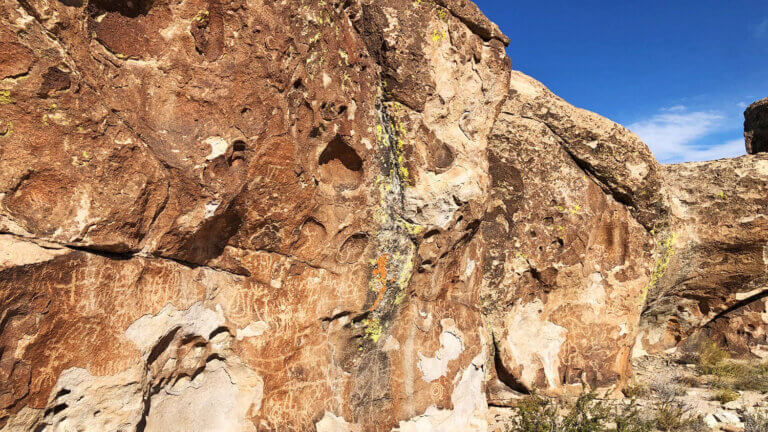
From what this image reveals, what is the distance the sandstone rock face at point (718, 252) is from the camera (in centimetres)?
579

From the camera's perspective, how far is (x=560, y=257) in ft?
17.1

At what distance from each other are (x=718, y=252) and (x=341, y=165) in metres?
5.31

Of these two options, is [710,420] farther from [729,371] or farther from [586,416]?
[729,371]

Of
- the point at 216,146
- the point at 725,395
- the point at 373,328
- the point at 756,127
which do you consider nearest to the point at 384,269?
the point at 373,328

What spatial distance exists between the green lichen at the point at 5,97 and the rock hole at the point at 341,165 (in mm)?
1816

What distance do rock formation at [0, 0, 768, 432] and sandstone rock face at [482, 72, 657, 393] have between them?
0.03 metres

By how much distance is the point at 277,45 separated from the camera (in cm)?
304

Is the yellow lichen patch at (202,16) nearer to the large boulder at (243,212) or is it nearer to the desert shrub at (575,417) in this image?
the large boulder at (243,212)

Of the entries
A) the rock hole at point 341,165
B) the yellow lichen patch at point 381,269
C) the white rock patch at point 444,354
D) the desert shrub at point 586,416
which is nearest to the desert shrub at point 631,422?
the desert shrub at point 586,416

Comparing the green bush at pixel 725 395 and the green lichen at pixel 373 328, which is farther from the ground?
the green lichen at pixel 373 328

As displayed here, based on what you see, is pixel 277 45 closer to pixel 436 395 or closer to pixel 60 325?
pixel 60 325

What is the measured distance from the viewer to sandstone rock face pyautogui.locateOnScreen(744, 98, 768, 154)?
7.81m

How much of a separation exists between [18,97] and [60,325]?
1.20m

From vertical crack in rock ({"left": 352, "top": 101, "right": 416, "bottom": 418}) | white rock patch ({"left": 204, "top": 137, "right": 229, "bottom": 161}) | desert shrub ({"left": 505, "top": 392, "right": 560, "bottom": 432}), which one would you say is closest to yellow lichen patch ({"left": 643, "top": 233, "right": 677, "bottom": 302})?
desert shrub ({"left": 505, "top": 392, "right": 560, "bottom": 432})
